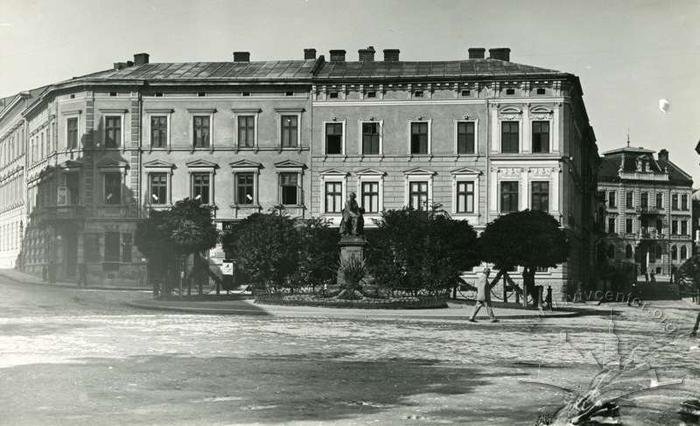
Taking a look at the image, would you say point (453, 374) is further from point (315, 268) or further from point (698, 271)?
point (315, 268)

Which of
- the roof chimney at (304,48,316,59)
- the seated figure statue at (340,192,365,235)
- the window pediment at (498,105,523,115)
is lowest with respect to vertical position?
the seated figure statue at (340,192,365,235)

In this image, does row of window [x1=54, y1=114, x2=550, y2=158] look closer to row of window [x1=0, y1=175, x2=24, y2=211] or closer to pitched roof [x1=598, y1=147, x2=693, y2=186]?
pitched roof [x1=598, y1=147, x2=693, y2=186]

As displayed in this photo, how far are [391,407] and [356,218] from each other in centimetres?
2044

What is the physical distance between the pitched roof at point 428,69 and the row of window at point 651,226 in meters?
14.8

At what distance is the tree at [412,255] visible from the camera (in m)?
30.3

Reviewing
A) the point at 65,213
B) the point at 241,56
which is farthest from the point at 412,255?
the point at 241,56

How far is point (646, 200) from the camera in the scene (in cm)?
6806

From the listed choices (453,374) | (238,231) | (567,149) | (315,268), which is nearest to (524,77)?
(567,149)

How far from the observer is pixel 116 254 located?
4803cm

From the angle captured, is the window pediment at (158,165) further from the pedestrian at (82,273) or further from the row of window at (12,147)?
the row of window at (12,147)

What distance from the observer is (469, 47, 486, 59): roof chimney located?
5091cm

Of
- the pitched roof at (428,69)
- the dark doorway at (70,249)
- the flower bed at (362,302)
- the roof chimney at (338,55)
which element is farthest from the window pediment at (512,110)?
the dark doorway at (70,249)

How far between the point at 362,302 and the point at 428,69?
83.3 ft

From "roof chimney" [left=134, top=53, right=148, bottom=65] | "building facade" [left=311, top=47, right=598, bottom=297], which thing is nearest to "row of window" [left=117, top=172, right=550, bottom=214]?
"building facade" [left=311, top=47, right=598, bottom=297]
